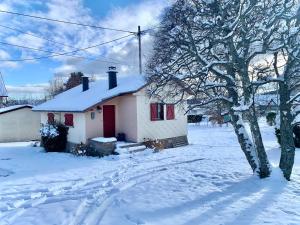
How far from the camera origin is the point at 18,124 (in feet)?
85.1

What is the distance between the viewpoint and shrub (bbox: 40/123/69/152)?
744 inches

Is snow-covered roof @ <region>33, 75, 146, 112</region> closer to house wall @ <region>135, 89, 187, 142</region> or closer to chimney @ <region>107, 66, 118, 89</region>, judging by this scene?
chimney @ <region>107, 66, 118, 89</region>

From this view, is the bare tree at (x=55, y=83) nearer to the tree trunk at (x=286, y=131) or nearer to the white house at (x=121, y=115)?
the white house at (x=121, y=115)

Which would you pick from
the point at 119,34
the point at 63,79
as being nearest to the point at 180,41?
the point at 119,34

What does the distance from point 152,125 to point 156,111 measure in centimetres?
89

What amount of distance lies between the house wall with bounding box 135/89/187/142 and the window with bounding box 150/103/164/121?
0.77 feet

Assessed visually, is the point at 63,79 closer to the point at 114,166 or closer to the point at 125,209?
the point at 114,166

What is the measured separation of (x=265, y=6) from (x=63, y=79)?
50572mm

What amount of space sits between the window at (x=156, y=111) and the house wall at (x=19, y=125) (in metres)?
12.4

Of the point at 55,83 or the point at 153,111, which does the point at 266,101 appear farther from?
the point at 55,83

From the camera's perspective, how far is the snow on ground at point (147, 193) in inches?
267

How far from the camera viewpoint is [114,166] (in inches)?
523

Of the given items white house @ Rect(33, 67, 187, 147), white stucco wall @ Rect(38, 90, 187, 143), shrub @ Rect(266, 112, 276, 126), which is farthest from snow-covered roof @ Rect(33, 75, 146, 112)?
shrub @ Rect(266, 112, 276, 126)

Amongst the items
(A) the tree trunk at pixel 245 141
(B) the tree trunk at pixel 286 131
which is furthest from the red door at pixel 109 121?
(B) the tree trunk at pixel 286 131
